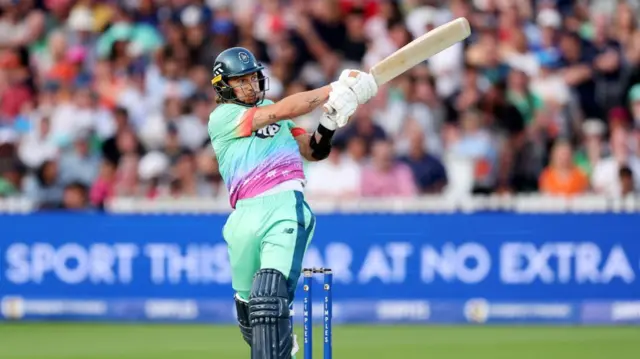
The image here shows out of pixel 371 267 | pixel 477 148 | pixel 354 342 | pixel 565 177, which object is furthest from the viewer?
pixel 477 148

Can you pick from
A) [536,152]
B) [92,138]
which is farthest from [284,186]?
[92,138]

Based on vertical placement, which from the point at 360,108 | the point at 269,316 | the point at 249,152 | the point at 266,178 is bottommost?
the point at 269,316

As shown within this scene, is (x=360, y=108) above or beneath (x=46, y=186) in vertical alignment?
above

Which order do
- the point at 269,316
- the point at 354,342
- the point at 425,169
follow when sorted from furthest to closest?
the point at 425,169
the point at 354,342
the point at 269,316

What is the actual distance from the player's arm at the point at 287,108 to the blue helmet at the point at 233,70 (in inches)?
9.4

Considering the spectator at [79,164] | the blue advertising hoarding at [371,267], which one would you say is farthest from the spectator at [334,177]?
the spectator at [79,164]

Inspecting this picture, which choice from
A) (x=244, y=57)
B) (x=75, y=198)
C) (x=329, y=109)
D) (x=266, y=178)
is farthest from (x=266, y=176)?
(x=75, y=198)

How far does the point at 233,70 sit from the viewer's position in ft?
22.7

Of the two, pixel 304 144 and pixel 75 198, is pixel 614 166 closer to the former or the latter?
pixel 75 198

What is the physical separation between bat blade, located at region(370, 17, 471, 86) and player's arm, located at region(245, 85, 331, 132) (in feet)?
0.99

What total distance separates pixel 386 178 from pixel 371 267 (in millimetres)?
880

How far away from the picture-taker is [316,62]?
43.9 ft

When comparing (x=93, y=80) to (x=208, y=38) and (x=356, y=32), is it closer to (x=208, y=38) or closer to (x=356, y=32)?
(x=208, y=38)

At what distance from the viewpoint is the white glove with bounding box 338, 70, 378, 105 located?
6.67 meters
